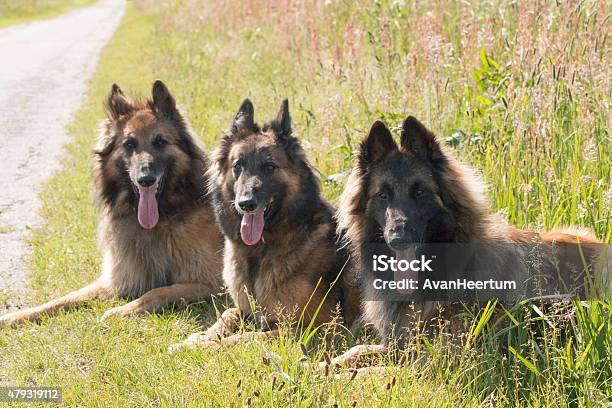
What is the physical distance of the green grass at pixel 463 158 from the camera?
335 centimetres

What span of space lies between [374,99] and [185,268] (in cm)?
268

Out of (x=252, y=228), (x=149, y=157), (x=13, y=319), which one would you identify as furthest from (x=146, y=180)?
(x=13, y=319)

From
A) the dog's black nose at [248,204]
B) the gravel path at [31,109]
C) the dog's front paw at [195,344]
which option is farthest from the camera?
the gravel path at [31,109]

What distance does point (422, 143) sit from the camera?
12.5ft

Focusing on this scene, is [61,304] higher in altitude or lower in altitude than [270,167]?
lower

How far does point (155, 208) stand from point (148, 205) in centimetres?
6

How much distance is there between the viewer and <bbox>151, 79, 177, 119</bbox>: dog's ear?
5422 millimetres

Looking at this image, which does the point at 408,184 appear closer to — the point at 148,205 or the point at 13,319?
the point at 148,205

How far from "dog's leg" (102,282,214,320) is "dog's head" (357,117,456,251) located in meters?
1.87

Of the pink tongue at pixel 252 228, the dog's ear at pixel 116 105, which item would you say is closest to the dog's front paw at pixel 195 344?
the pink tongue at pixel 252 228

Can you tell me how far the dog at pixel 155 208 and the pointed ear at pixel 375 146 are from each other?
5.97ft

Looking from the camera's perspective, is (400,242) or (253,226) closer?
(400,242)

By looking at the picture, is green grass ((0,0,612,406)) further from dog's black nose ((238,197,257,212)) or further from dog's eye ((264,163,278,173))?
dog's eye ((264,163,278,173))

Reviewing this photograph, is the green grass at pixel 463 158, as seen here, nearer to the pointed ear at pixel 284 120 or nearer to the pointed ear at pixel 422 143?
the pointed ear at pixel 422 143
